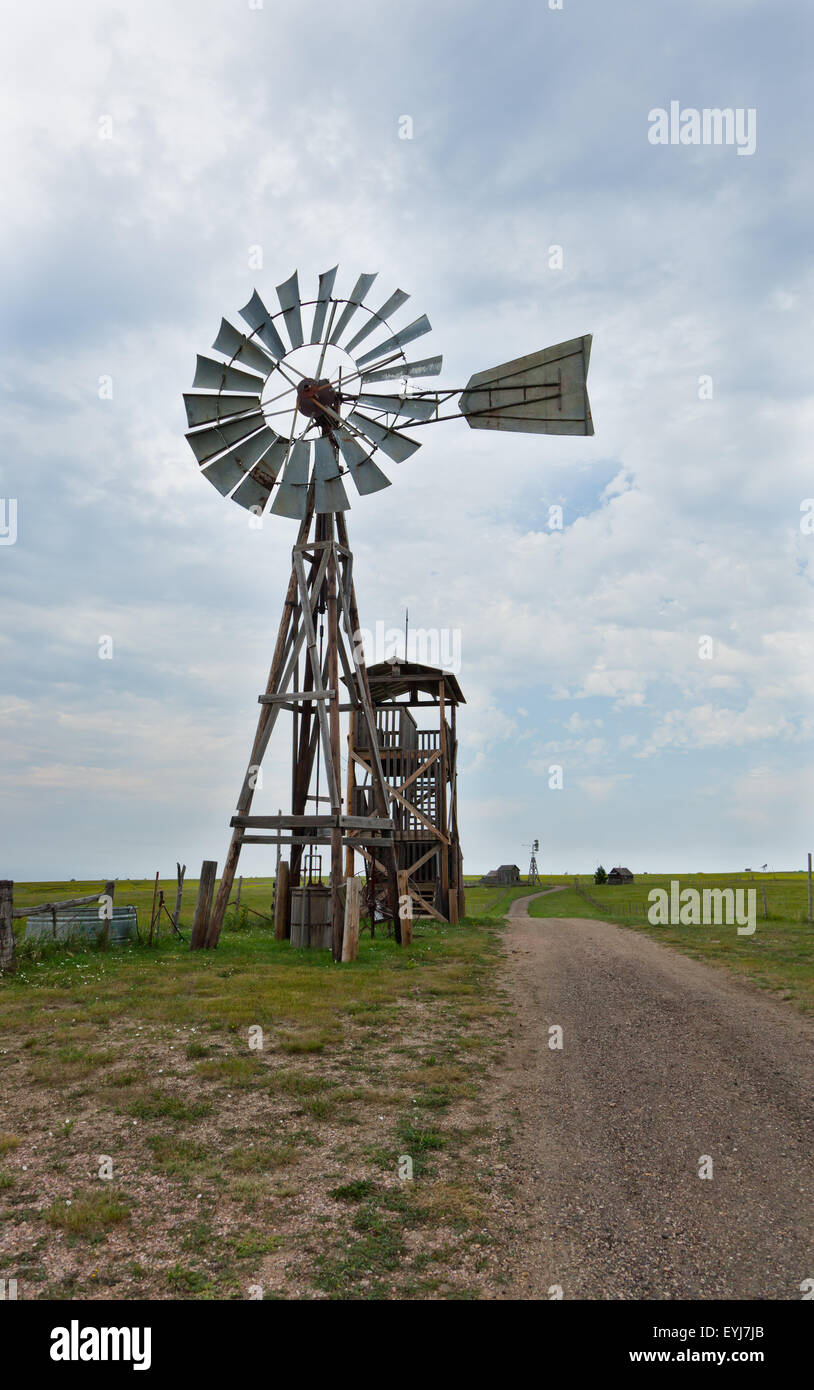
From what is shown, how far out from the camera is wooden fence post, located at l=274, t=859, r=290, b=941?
19719mm

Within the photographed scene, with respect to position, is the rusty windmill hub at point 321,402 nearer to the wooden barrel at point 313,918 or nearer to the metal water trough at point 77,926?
the wooden barrel at point 313,918

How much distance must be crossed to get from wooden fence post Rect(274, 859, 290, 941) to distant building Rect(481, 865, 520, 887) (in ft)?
219

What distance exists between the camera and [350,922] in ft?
53.3

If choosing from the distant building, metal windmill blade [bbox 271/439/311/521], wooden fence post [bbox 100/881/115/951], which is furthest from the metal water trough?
the distant building

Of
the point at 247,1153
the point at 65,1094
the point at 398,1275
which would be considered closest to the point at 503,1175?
→ the point at 398,1275

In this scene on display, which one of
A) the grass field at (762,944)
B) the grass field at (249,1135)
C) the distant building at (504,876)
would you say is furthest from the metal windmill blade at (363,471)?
the distant building at (504,876)

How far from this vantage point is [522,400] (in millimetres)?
16875

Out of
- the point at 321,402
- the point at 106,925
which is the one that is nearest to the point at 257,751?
the point at 106,925

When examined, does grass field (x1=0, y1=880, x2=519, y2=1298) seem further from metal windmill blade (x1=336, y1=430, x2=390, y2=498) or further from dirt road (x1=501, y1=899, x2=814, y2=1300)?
metal windmill blade (x1=336, y1=430, x2=390, y2=498)

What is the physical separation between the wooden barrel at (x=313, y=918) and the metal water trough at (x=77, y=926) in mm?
3972

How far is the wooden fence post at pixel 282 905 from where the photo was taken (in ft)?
64.7

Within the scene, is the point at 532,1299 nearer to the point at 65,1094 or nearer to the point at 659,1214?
the point at 659,1214

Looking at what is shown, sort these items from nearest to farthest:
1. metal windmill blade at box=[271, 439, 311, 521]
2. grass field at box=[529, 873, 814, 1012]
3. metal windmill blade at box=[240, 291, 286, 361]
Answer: grass field at box=[529, 873, 814, 1012], metal windmill blade at box=[240, 291, 286, 361], metal windmill blade at box=[271, 439, 311, 521]
